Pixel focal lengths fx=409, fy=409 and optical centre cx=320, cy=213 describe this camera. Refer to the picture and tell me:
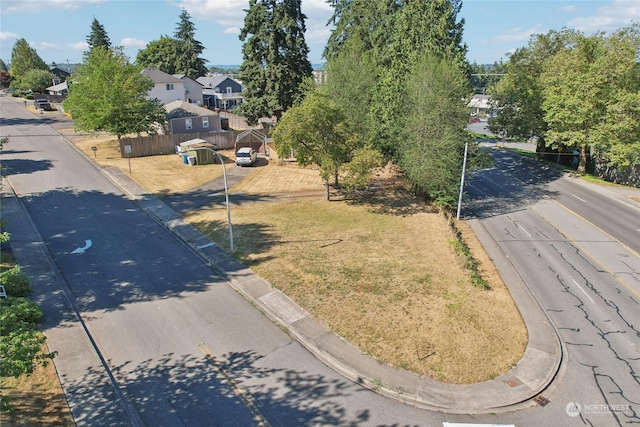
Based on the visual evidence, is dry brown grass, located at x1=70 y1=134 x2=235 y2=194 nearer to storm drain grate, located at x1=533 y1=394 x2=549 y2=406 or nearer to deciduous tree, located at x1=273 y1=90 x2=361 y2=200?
deciduous tree, located at x1=273 y1=90 x2=361 y2=200

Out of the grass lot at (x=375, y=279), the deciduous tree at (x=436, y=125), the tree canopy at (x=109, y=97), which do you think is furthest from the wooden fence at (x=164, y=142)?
the deciduous tree at (x=436, y=125)

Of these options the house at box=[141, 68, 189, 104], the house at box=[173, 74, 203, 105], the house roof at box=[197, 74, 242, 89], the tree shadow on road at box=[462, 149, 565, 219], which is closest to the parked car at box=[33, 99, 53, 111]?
the house at box=[141, 68, 189, 104]

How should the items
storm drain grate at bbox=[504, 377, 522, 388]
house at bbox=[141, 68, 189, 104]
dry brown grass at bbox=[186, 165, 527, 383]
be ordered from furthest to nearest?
house at bbox=[141, 68, 189, 104]
dry brown grass at bbox=[186, 165, 527, 383]
storm drain grate at bbox=[504, 377, 522, 388]

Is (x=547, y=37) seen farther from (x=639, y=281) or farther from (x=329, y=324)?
(x=329, y=324)

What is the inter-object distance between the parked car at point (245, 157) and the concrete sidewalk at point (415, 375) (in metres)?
18.9

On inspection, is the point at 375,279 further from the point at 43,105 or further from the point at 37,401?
the point at 43,105

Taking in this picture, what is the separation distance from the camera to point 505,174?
1604 inches

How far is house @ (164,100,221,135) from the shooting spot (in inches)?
1789

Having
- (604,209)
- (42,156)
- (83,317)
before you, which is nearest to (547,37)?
(604,209)

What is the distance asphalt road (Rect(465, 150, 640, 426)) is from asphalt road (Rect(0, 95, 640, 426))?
58 mm

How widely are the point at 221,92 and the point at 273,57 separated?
3400 centimetres

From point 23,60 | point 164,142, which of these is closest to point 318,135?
point 164,142

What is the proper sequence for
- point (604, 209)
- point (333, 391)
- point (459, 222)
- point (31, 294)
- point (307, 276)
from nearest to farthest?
point (333, 391), point (31, 294), point (307, 276), point (459, 222), point (604, 209)

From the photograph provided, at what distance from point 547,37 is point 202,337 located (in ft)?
149
